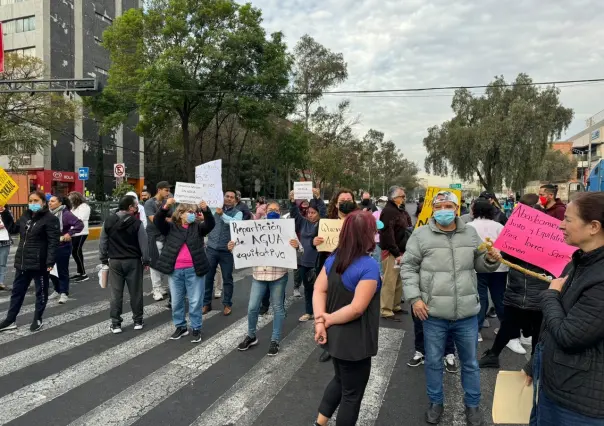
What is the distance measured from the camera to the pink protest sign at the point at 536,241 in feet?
12.2

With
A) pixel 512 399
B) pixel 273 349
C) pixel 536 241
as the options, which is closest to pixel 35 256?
pixel 273 349

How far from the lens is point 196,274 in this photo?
534 centimetres

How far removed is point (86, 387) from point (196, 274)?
5.80 ft

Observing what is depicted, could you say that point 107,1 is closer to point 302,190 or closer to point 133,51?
point 133,51

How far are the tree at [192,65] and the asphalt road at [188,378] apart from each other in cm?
1856

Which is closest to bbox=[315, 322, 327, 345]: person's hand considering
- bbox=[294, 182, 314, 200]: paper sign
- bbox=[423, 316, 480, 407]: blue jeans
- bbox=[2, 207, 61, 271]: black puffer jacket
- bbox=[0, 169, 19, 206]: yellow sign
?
bbox=[423, 316, 480, 407]: blue jeans

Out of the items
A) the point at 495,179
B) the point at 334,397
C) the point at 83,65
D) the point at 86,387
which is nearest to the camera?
the point at 334,397

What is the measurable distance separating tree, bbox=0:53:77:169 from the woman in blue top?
2499cm

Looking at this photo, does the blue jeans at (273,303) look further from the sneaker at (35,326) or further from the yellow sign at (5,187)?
the yellow sign at (5,187)

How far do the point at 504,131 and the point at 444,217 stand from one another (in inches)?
1215

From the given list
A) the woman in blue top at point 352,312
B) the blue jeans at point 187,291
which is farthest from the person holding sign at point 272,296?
the woman in blue top at point 352,312

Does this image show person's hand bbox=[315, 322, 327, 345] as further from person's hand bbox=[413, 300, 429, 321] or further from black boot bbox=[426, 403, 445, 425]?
black boot bbox=[426, 403, 445, 425]

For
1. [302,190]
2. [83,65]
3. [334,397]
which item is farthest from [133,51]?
[334,397]

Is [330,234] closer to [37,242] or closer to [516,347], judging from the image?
[516,347]
